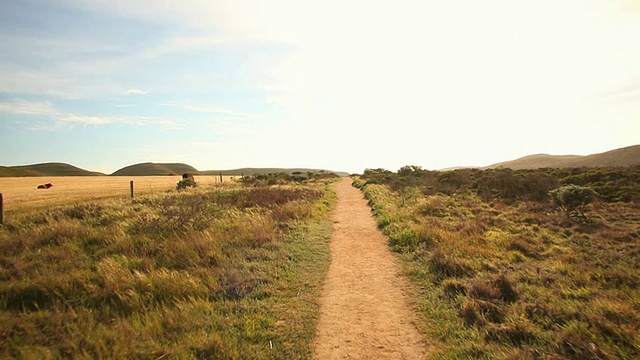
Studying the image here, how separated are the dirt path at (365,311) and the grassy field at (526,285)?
44 centimetres

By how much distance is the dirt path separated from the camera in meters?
5.05

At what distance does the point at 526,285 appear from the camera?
7.06 m

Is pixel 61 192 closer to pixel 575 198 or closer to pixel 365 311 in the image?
pixel 365 311

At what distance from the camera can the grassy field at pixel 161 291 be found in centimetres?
480

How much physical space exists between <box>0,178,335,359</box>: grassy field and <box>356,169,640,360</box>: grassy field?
2.63 meters

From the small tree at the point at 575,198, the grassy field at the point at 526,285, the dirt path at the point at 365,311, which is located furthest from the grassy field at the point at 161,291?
the small tree at the point at 575,198

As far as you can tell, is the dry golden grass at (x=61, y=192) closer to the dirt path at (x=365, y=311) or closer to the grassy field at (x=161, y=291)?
the grassy field at (x=161, y=291)

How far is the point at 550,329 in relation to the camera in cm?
514

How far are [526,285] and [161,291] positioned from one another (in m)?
7.88

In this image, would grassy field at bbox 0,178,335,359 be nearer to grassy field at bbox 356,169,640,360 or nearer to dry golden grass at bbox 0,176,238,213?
grassy field at bbox 356,169,640,360

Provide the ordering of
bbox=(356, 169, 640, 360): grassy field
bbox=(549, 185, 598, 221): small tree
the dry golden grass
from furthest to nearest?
the dry golden grass < bbox=(549, 185, 598, 221): small tree < bbox=(356, 169, 640, 360): grassy field

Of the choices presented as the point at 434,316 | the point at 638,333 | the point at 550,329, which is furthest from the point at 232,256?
the point at 638,333

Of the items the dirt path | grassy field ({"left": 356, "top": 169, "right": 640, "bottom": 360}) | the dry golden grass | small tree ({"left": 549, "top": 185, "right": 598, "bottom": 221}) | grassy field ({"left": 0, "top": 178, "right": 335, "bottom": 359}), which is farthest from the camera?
the dry golden grass

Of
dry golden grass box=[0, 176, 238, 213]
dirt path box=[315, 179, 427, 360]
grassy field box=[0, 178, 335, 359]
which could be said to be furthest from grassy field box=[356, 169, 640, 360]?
dry golden grass box=[0, 176, 238, 213]
